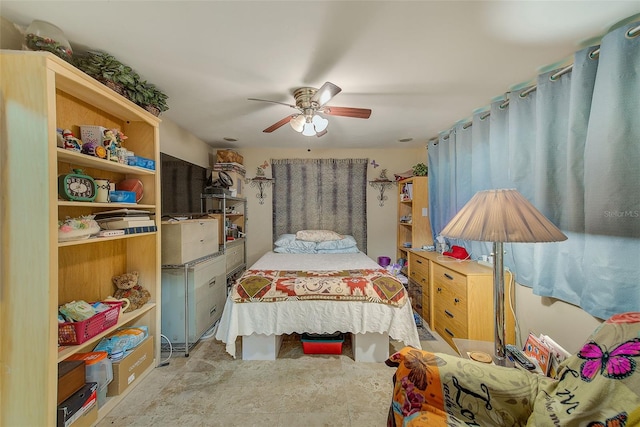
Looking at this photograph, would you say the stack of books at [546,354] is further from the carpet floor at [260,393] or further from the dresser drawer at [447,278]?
the carpet floor at [260,393]

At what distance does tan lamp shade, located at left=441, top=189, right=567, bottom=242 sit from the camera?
1031 mm

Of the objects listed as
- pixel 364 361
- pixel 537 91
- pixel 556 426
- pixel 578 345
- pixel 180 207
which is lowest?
pixel 364 361

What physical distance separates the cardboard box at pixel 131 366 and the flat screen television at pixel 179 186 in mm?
1126

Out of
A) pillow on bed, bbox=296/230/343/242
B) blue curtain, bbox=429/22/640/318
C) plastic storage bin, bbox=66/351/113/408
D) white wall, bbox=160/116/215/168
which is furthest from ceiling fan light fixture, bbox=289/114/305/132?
plastic storage bin, bbox=66/351/113/408

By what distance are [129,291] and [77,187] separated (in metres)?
0.89

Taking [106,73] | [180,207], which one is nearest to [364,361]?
[180,207]

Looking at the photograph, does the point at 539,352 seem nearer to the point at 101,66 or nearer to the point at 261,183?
the point at 101,66

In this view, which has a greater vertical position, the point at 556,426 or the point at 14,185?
the point at 14,185

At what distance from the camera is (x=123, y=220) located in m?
1.65

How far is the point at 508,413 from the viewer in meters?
0.92

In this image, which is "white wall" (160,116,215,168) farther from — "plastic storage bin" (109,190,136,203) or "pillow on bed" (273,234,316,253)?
"pillow on bed" (273,234,316,253)

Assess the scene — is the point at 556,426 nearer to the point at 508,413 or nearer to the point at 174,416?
the point at 508,413

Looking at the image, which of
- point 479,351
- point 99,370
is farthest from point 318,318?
point 99,370

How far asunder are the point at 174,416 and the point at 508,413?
187 centimetres
